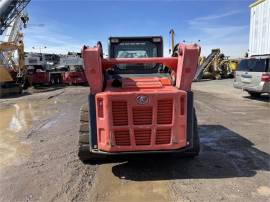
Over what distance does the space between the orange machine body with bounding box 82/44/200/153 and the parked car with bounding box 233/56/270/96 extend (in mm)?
8608

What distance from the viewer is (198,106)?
12.1 meters

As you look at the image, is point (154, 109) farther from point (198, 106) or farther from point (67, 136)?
point (198, 106)

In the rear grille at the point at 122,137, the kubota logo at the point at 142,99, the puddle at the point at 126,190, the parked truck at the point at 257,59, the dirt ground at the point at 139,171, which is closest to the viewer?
the puddle at the point at 126,190

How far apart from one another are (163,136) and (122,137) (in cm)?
60

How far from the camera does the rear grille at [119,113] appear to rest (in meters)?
4.65

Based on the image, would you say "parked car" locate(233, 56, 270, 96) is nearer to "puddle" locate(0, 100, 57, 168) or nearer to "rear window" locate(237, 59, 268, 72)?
"rear window" locate(237, 59, 268, 72)

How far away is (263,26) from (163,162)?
15.5m

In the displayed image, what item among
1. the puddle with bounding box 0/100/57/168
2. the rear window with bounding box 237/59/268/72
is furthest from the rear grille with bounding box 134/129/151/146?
the rear window with bounding box 237/59/268/72

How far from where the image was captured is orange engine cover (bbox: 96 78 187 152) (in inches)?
183

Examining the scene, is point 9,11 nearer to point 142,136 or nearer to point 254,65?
point 254,65

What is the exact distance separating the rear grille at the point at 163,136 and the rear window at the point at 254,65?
29.5 feet

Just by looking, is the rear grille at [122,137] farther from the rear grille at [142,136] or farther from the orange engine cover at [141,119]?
the rear grille at [142,136]

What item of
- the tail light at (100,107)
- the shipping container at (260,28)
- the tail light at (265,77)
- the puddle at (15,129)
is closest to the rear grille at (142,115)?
the tail light at (100,107)

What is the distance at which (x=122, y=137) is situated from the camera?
15.6ft
